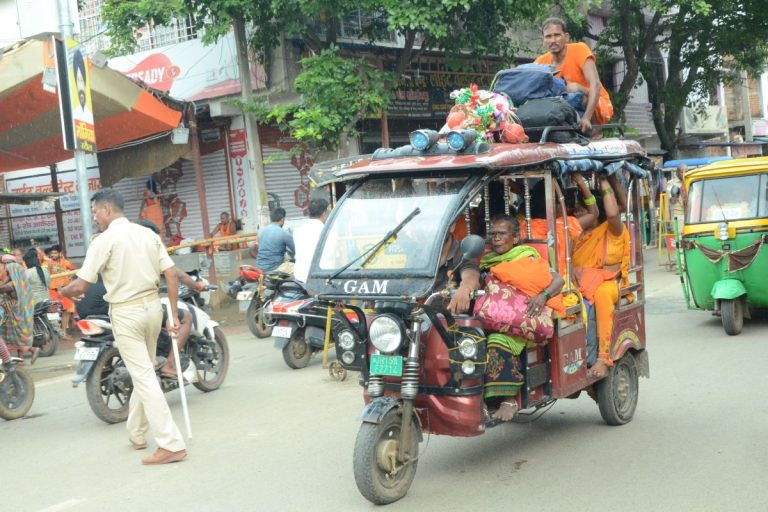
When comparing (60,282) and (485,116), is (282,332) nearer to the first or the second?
(485,116)

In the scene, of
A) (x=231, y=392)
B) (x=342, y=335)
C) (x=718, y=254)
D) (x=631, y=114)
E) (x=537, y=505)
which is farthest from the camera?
(x=631, y=114)

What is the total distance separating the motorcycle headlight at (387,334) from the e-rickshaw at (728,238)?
21.2ft

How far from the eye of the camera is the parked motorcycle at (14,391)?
7934 mm

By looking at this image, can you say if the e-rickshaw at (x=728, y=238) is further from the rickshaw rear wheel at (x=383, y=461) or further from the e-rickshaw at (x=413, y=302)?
the rickshaw rear wheel at (x=383, y=461)

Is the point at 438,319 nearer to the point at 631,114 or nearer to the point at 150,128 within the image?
the point at 150,128

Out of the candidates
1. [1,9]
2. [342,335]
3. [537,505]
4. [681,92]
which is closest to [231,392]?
[342,335]

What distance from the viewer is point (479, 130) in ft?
19.4

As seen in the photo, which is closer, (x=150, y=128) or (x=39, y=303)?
(x=39, y=303)

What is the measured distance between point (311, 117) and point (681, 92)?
48.9 ft

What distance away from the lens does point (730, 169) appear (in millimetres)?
10484

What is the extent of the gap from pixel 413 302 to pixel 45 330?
9.06 m

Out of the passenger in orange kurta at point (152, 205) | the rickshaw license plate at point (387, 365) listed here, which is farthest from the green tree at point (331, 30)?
the rickshaw license plate at point (387, 365)

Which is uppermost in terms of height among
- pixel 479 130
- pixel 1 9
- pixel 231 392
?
pixel 1 9

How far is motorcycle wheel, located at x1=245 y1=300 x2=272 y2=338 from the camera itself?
12.0 meters
